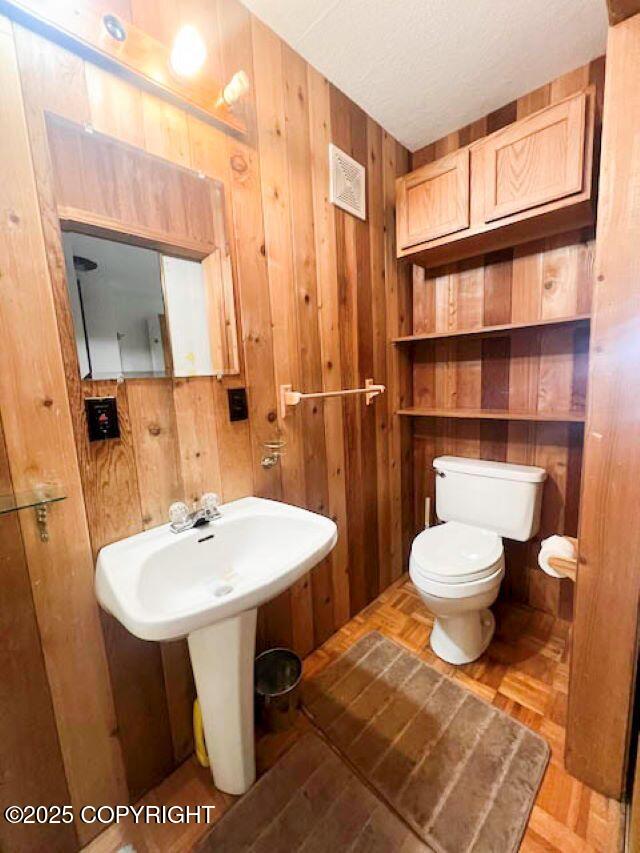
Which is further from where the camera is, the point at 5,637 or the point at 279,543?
the point at 279,543

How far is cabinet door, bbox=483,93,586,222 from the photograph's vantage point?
4.09 feet

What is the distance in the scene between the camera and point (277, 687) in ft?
4.39

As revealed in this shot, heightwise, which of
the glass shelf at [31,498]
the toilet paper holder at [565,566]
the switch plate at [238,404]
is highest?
the switch plate at [238,404]

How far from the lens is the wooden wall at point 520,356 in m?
1.55

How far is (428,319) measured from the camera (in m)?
1.99

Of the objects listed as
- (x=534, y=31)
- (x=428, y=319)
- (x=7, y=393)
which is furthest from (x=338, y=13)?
(x=7, y=393)

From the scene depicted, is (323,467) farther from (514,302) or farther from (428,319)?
(514,302)

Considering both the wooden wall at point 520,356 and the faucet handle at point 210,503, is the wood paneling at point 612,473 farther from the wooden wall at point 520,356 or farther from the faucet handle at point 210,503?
the faucet handle at point 210,503

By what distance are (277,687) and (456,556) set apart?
2.92 ft

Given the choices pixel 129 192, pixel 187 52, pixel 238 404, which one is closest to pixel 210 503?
pixel 238 404

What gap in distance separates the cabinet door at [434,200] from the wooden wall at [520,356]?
33 centimetres

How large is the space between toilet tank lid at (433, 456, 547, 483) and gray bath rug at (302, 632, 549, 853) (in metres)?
0.90

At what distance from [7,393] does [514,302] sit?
6.51 ft

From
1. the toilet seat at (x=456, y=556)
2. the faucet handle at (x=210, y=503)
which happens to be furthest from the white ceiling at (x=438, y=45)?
the toilet seat at (x=456, y=556)
